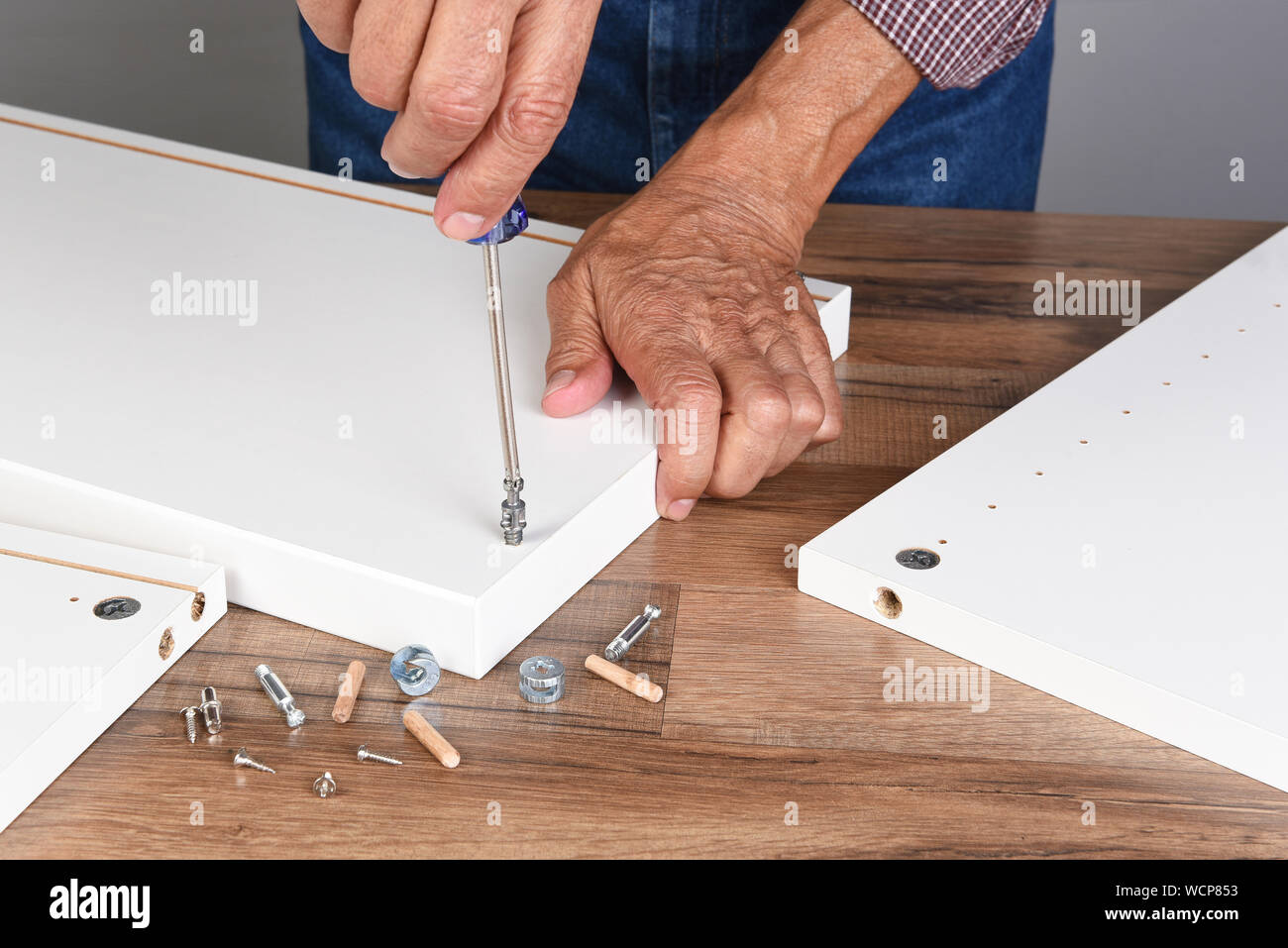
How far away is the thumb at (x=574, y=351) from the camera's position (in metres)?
0.89

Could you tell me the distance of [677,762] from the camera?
0.65 m

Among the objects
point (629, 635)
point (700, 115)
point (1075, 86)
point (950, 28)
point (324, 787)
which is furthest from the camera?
point (1075, 86)

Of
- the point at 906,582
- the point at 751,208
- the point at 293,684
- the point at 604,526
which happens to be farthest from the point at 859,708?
the point at 751,208

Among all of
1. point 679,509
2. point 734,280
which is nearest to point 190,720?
point 679,509

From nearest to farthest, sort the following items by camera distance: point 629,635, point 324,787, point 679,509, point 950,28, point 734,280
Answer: point 324,787 → point 629,635 → point 679,509 → point 734,280 → point 950,28

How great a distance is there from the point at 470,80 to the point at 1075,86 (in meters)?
2.05

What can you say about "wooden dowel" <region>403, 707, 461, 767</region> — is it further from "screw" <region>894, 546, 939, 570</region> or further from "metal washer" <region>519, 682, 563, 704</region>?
"screw" <region>894, 546, 939, 570</region>

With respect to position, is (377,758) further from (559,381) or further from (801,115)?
(801,115)

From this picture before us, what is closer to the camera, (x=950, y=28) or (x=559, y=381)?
(x=559, y=381)

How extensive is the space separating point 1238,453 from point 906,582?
0.27 m

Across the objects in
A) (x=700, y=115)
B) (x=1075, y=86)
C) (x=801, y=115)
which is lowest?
(x=801, y=115)

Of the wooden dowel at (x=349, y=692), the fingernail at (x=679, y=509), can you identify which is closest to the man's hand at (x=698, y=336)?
the fingernail at (x=679, y=509)

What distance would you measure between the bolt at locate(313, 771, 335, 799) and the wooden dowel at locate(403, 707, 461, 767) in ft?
0.17
